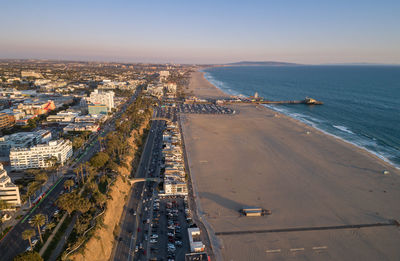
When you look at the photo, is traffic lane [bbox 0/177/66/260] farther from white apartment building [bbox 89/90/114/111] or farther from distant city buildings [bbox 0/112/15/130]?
white apartment building [bbox 89/90/114/111]

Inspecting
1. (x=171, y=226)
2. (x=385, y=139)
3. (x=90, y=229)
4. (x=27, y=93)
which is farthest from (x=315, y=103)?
(x=27, y=93)

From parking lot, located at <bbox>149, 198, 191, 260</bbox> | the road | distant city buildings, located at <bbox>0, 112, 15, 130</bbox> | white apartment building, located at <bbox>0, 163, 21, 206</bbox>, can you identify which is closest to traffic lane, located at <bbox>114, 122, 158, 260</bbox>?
parking lot, located at <bbox>149, 198, 191, 260</bbox>

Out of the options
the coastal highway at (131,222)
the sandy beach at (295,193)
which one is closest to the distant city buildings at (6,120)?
the coastal highway at (131,222)

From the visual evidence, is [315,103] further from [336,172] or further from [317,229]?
[317,229]

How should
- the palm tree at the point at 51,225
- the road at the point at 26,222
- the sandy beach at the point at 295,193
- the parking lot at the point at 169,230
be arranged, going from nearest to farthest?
the road at the point at 26,222, the parking lot at the point at 169,230, the palm tree at the point at 51,225, the sandy beach at the point at 295,193

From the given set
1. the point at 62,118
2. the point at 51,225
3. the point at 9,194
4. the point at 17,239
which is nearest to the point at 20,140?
the point at 62,118

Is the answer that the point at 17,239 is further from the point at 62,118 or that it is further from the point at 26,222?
the point at 62,118

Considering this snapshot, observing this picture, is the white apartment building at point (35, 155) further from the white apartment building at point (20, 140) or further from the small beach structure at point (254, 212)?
the small beach structure at point (254, 212)
